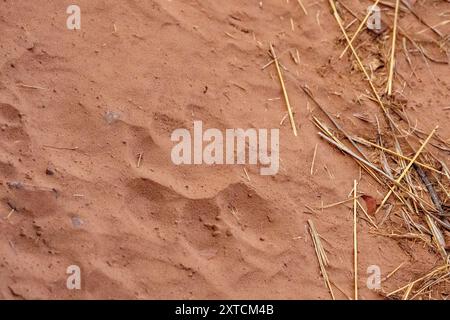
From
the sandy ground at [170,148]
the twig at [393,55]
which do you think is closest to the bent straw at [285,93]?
the sandy ground at [170,148]

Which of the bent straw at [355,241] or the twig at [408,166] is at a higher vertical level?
the twig at [408,166]

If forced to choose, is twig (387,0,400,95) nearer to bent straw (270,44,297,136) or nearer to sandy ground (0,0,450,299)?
sandy ground (0,0,450,299)

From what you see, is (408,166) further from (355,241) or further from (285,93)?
(285,93)

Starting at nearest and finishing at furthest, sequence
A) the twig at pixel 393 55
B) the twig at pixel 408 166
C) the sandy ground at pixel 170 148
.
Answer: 1. the sandy ground at pixel 170 148
2. the twig at pixel 408 166
3. the twig at pixel 393 55

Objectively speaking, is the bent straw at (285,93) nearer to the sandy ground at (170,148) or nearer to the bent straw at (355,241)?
the sandy ground at (170,148)

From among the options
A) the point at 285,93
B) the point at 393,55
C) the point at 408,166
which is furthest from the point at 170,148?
the point at 393,55

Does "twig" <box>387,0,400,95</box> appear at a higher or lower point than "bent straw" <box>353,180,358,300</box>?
higher

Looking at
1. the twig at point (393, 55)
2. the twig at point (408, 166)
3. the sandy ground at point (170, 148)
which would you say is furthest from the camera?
the twig at point (393, 55)

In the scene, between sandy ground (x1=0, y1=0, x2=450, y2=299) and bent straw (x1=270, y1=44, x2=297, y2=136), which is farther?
bent straw (x1=270, y1=44, x2=297, y2=136)

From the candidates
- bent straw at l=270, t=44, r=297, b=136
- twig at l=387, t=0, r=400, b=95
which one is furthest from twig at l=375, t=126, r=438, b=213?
bent straw at l=270, t=44, r=297, b=136

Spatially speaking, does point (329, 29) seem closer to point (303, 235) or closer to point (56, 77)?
point (303, 235)
